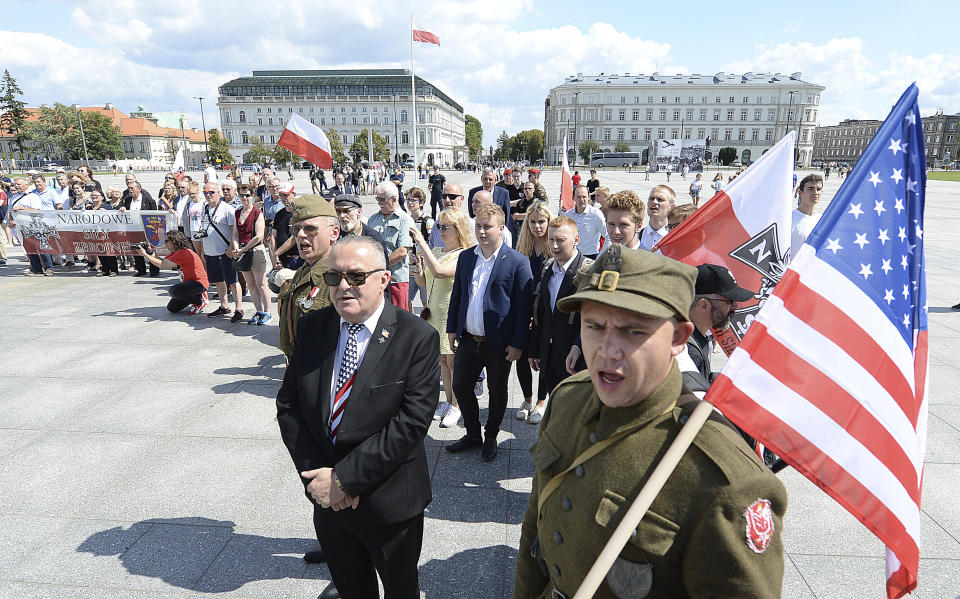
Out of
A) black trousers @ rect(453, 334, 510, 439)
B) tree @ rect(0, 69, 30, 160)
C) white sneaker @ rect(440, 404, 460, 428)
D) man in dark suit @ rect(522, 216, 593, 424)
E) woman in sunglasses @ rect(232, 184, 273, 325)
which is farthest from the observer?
tree @ rect(0, 69, 30, 160)

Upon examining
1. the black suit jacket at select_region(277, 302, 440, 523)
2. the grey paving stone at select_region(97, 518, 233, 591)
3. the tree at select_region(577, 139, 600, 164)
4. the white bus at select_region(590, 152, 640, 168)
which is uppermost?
the tree at select_region(577, 139, 600, 164)

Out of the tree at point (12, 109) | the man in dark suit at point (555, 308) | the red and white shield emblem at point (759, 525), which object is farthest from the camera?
the tree at point (12, 109)

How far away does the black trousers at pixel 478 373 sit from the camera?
4270 mm

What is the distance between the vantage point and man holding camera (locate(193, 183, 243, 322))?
318 inches

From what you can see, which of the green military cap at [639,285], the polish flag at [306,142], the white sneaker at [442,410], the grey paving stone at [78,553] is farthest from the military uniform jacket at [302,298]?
the polish flag at [306,142]

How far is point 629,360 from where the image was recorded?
1.38m

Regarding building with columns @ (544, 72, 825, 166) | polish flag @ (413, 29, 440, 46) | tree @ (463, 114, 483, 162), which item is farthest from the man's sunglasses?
tree @ (463, 114, 483, 162)

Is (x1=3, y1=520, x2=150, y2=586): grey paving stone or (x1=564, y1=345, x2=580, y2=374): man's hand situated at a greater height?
(x1=564, y1=345, x2=580, y2=374): man's hand

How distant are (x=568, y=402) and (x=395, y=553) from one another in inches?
50.8

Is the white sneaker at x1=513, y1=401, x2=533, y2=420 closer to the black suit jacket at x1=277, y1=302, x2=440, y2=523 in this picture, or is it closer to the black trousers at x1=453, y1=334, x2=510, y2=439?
the black trousers at x1=453, y1=334, x2=510, y2=439

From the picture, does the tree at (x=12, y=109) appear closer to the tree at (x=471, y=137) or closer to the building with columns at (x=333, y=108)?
the building with columns at (x=333, y=108)

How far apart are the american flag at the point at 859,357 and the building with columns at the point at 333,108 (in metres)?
122

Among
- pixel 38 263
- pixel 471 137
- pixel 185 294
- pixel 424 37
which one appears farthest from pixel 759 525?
pixel 471 137

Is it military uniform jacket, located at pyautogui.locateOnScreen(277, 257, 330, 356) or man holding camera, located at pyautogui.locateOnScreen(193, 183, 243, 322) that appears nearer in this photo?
military uniform jacket, located at pyautogui.locateOnScreen(277, 257, 330, 356)
